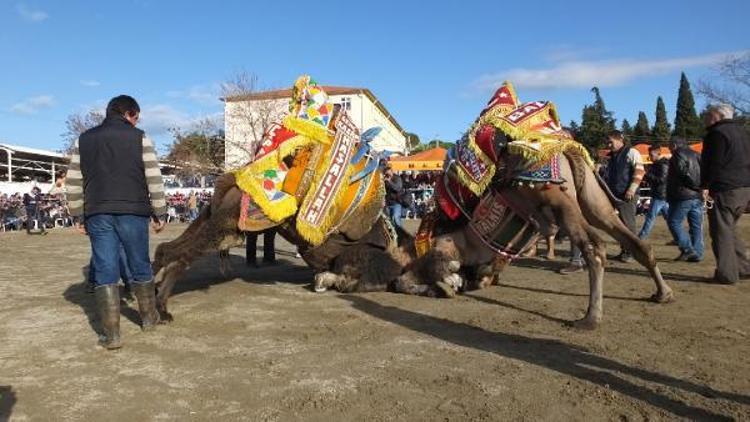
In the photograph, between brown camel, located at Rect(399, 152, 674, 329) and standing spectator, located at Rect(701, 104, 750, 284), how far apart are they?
53.0 inches

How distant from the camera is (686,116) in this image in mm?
54188

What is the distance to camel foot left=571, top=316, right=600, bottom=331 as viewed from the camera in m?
4.77

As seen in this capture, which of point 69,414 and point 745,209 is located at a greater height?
point 745,209

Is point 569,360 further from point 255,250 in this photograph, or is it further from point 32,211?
point 32,211

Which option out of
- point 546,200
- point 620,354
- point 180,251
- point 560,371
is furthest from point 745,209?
point 180,251

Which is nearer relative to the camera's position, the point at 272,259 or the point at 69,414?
the point at 69,414

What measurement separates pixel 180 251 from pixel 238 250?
19.9 ft

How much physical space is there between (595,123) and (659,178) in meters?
40.0

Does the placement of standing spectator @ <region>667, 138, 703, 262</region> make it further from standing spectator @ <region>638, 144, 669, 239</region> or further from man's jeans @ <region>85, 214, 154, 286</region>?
man's jeans @ <region>85, 214, 154, 286</region>

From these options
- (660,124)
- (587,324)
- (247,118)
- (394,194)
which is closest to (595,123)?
(660,124)

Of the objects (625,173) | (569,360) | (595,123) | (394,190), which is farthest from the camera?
(595,123)

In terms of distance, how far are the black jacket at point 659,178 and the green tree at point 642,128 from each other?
48284 mm

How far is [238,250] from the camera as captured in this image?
38.7 ft

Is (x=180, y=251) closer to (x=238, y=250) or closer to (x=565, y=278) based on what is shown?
(x=565, y=278)
